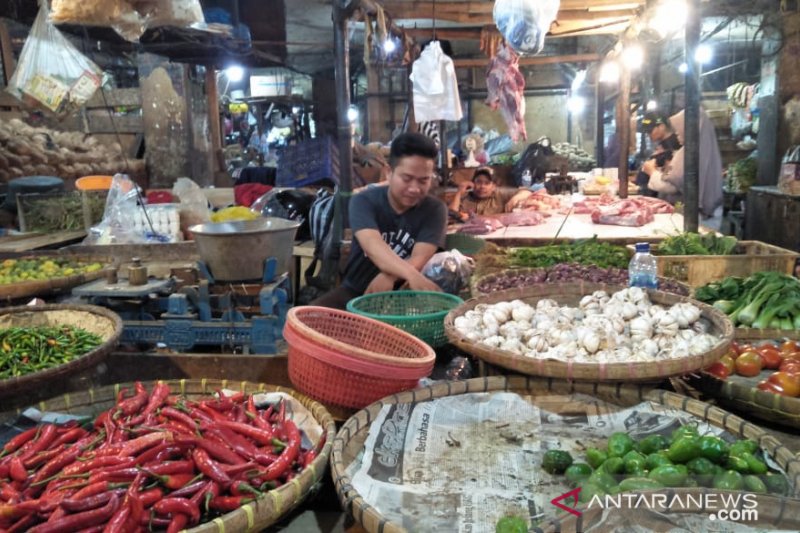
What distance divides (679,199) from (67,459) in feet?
27.9

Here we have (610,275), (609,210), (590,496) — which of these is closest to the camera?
(590,496)

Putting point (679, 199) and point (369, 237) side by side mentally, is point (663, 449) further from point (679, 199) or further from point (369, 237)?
point (679, 199)

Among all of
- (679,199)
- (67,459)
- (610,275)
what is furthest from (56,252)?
(679,199)

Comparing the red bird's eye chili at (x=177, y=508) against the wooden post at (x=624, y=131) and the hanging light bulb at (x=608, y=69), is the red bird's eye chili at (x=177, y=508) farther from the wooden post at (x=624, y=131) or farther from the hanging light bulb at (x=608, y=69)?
the hanging light bulb at (x=608, y=69)

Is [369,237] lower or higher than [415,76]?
lower

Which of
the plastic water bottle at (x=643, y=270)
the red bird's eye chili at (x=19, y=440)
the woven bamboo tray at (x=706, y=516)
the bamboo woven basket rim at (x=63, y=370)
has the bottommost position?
the red bird's eye chili at (x=19, y=440)

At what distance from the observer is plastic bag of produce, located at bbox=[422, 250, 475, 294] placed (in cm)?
426

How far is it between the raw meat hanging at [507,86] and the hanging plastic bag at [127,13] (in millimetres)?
4713

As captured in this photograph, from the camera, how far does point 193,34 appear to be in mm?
8008

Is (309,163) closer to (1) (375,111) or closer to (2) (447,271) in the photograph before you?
(2) (447,271)

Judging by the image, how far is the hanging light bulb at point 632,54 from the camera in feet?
27.3

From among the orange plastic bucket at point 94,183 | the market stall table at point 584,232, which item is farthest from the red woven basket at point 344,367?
the orange plastic bucket at point 94,183

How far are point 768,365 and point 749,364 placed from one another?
0.55 ft

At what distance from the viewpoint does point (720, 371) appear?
2.67 meters
